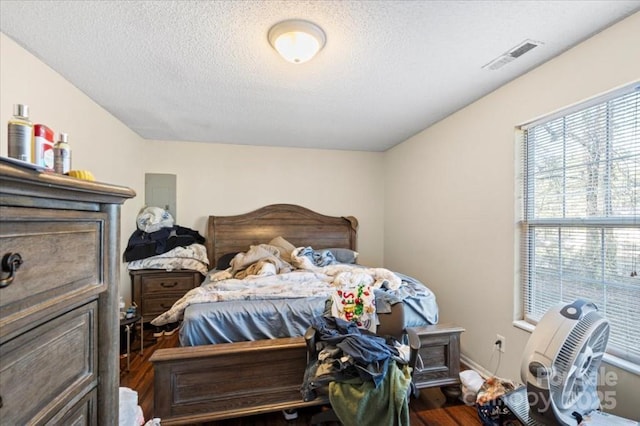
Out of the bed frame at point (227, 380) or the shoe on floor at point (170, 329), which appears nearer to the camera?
the bed frame at point (227, 380)

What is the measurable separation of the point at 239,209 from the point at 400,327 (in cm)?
279

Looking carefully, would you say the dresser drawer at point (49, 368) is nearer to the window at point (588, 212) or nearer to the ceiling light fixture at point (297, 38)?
the ceiling light fixture at point (297, 38)

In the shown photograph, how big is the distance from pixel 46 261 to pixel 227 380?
150cm

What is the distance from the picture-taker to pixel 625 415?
4.95 feet

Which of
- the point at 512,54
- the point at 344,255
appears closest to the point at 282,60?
the point at 512,54

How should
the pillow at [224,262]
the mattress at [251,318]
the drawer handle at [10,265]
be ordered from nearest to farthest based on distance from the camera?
the drawer handle at [10,265] → the mattress at [251,318] → the pillow at [224,262]

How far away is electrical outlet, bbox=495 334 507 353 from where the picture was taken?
2.25 metres

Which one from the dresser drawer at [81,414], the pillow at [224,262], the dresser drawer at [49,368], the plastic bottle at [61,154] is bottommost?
the pillow at [224,262]

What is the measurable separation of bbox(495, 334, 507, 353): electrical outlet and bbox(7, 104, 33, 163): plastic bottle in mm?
2897

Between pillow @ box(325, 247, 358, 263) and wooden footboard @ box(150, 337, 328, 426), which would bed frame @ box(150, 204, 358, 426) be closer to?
wooden footboard @ box(150, 337, 328, 426)

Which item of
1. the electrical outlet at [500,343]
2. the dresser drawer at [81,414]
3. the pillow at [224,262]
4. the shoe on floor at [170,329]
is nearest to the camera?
the dresser drawer at [81,414]

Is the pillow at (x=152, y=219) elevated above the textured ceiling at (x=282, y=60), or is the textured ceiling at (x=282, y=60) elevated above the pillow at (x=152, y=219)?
the textured ceiling at (x=282, y=60)

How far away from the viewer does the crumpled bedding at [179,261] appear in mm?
3297

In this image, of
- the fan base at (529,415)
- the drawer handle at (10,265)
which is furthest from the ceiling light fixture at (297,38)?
the fan base at (529,415)
